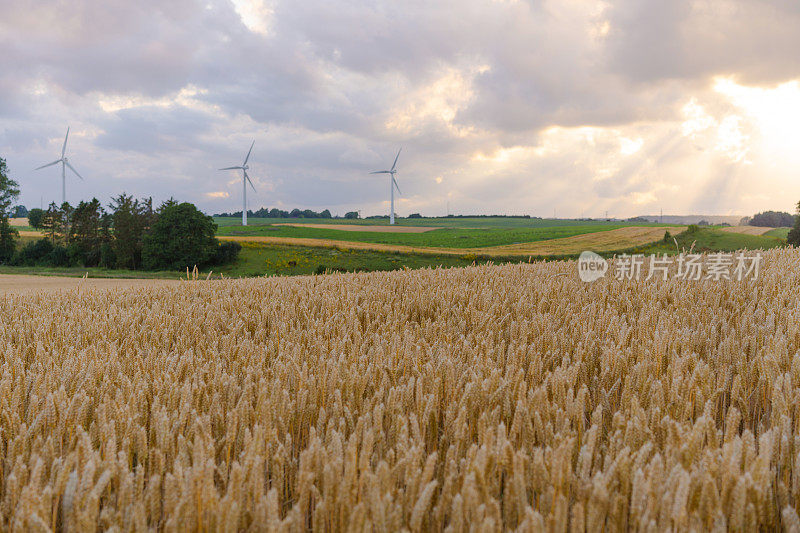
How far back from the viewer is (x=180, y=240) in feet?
123

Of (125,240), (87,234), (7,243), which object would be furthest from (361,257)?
(7,243)

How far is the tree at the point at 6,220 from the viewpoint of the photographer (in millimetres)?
48906

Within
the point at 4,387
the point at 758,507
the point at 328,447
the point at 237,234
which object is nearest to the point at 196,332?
the point at 4,387

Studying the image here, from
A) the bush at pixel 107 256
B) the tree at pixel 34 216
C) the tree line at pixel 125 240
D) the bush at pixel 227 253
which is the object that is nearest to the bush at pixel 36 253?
the tree line at pixel 125 240

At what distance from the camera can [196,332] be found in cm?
348

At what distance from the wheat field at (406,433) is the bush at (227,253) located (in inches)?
1369

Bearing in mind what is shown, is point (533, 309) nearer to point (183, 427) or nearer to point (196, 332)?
point (196, 332)

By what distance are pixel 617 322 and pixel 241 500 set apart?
2884 millimetres

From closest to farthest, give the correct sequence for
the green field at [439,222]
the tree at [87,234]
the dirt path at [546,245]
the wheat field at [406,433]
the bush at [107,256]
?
the wheat field at [406,433], the dirt path at [546,245], the bush at [107,256], the tree at [87,234], the green field at [439,222]

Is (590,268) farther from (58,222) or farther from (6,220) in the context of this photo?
(6,220)

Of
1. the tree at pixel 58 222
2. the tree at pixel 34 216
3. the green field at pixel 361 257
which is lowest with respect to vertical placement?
the green field at pixel 361 257

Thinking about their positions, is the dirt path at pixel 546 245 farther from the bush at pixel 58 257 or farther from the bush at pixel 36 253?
the bush at pixel 36 253

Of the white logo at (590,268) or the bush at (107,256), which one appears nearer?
the white logo at (590,268)

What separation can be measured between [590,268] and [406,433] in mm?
6614
